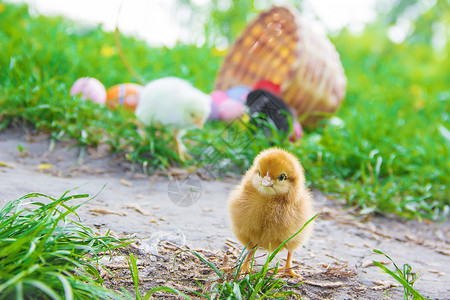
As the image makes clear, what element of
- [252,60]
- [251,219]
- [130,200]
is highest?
[252,60]

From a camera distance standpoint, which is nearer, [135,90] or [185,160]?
[185,160]

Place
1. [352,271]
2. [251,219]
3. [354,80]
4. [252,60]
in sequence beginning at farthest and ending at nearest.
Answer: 1. [354,80]
2. [252,60]
3. [352,271]
4. [251,219]

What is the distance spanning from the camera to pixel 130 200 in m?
2.59

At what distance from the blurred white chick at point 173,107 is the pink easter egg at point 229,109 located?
2.75ft

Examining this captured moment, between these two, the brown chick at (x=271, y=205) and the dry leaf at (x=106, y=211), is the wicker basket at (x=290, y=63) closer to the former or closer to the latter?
the dry leaf at (x=106, y=211)

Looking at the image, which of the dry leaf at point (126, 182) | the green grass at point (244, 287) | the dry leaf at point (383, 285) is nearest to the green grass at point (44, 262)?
the green grass at point (244, 287)

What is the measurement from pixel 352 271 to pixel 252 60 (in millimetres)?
3635

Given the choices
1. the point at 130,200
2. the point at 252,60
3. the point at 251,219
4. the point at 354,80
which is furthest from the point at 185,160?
the point at 354,80

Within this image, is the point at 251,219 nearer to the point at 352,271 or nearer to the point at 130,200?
the point at 352,271

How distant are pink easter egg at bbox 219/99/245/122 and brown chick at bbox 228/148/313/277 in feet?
8.10

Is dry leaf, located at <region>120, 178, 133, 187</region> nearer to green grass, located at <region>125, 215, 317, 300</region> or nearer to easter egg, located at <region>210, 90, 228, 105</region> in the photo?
green grass, located at <region>125, 215, 317, 300</region>

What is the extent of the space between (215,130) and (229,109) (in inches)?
11.8

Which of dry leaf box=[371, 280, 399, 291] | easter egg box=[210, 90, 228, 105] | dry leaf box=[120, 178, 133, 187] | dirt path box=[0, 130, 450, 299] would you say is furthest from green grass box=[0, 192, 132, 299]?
easter egg box=[210, 90, 228, 105]

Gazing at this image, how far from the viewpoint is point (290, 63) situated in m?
4.74
